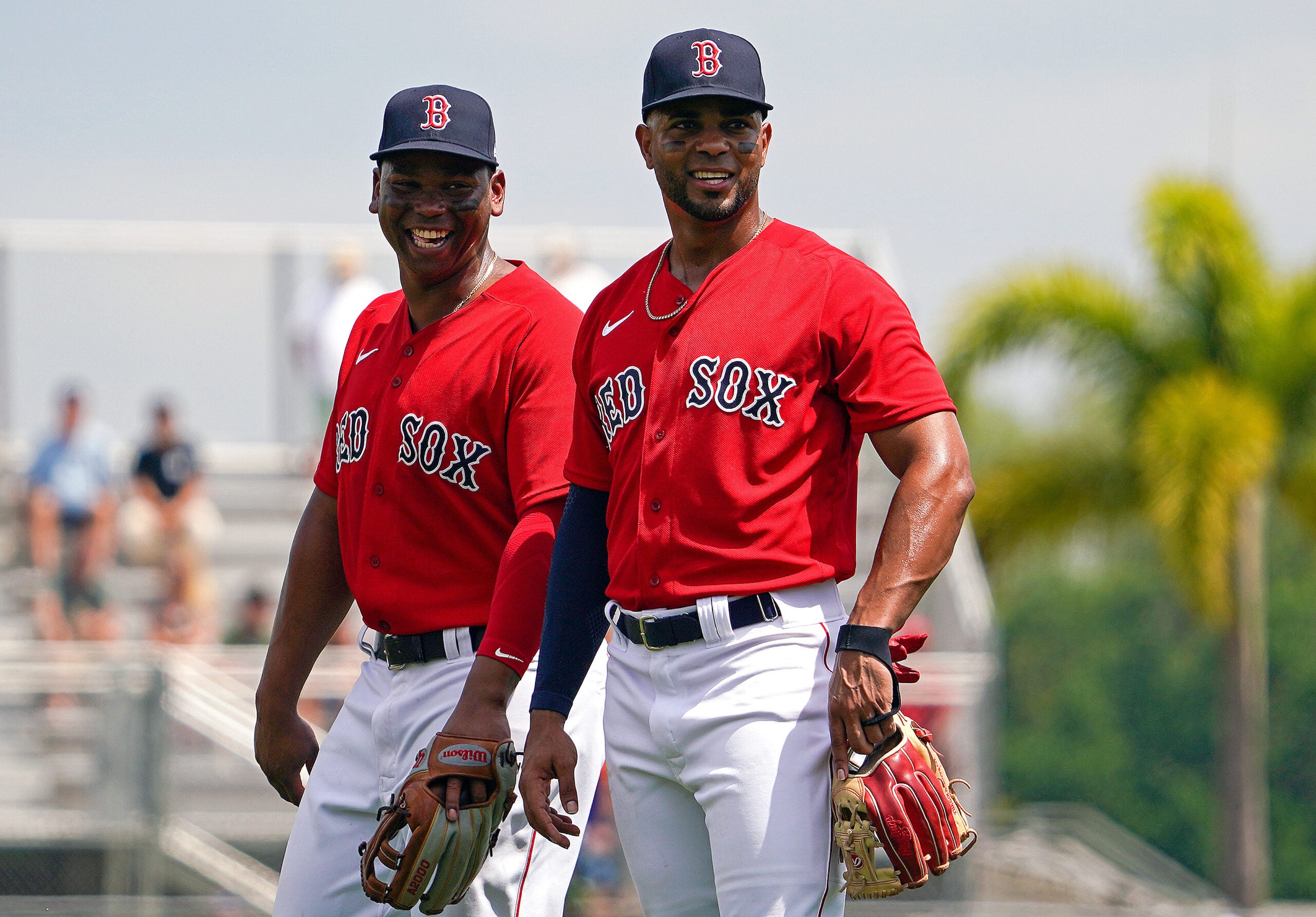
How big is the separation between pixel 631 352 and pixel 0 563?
413 inches

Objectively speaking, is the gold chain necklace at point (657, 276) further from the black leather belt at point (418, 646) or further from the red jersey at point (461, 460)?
the black leather belt at point (418, 646)

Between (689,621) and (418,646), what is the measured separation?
3.02 feet

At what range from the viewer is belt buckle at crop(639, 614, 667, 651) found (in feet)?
11.1

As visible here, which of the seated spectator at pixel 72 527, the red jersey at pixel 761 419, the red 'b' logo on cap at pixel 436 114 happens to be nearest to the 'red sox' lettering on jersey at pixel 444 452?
the red jersey at pixel 761 419

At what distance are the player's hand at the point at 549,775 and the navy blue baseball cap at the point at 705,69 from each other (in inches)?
53.7

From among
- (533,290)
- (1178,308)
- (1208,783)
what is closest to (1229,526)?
(1178,308)

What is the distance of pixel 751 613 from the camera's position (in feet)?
10.8

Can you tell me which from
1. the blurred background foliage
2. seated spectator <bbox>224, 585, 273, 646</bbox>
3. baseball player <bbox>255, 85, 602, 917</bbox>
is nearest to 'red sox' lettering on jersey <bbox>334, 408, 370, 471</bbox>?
baseball player <bbox>255, 85, 602, 917</bbox>

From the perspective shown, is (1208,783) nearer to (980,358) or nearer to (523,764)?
(980,358)

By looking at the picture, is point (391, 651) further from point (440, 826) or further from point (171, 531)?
point (171, 531)

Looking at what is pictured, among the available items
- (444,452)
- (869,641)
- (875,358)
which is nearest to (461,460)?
(444,452)

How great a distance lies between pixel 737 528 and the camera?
3312mm

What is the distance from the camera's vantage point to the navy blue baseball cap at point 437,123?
3.96 meters

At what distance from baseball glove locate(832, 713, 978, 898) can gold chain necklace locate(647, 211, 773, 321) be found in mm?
988
